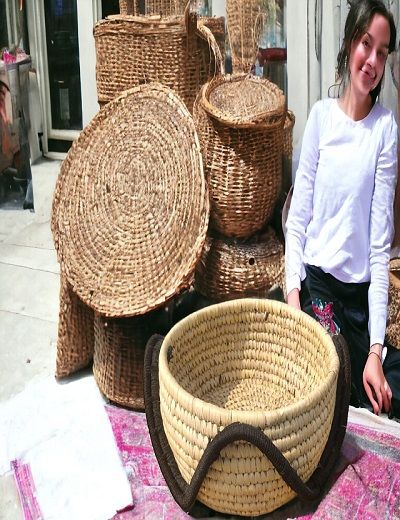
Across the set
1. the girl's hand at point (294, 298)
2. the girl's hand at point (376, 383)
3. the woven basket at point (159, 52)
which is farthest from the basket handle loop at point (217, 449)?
the woven basket at point (159, 52)

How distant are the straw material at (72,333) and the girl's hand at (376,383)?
46.7 inches

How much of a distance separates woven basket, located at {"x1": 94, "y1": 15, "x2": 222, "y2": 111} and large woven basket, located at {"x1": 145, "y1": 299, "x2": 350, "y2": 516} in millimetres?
1301

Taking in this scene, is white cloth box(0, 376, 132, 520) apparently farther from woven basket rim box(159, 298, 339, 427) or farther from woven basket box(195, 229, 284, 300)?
woven basket box(195, 229, 284, 300)

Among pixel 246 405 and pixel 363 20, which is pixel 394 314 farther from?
pixel 363 20

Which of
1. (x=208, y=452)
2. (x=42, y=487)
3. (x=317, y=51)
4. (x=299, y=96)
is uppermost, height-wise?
(x=317, y=51)

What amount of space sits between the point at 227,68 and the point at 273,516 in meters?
2.25

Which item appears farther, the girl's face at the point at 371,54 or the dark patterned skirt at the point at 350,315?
the dark patterned skirt at the point at 350,315

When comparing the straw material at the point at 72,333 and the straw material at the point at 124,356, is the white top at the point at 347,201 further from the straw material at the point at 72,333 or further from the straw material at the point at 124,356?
the straw material at the point at 72,333

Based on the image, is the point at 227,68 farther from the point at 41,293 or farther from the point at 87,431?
the point at 87,431

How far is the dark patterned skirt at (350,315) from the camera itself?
2.16 meters

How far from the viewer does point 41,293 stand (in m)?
3.40

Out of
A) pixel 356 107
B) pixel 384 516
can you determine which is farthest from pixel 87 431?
pixel 356 107

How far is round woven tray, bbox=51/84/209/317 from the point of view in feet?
7.59

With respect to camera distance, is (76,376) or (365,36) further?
(76,376)
